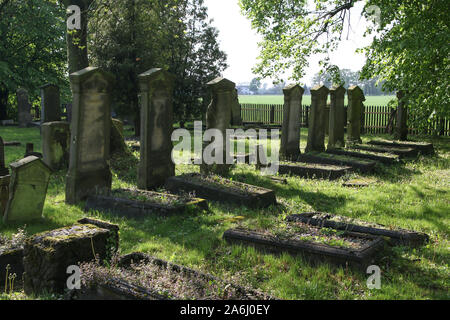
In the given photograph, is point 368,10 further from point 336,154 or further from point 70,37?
point 70,37

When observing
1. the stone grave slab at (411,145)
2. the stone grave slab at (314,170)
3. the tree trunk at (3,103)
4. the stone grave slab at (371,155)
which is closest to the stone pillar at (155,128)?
the stone grave slab at (314,170)

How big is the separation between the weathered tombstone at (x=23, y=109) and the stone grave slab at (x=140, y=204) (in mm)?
20479

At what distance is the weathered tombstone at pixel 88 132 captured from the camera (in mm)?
8672

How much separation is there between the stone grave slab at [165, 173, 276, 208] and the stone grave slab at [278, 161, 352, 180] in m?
2.93

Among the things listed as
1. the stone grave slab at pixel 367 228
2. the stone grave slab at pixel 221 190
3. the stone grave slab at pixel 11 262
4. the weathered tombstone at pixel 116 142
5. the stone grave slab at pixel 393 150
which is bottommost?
the stone grave slab at pixel 11 262

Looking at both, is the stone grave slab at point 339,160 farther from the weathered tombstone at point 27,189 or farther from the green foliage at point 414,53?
the weathered tombstone at point 27,189

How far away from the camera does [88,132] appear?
350 inches

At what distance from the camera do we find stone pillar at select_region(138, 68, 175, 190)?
9477 mm

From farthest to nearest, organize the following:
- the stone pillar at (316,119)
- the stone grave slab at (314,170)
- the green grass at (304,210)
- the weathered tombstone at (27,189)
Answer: the stone pillar at (316,119), the stone grave slab at (314,170), the weathered tombstone at (27,189), the green grass at (304,210)

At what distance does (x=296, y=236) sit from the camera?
6117 mm

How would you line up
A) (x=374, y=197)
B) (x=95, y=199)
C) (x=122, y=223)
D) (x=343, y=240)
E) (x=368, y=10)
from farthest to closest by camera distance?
(x=368, y=10)
(x=374, y=197)
(x=95, y=199)
(x=122, y=223)
(x=343, y=240)

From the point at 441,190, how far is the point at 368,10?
15.4ft

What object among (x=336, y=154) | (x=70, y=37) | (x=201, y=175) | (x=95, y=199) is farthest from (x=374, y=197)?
(x=70, y=37)

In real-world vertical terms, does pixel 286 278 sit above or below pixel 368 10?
below
